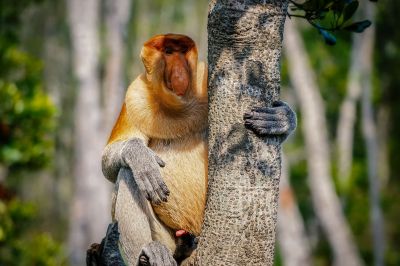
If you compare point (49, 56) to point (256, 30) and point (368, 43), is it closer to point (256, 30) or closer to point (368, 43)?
point (368, 43)

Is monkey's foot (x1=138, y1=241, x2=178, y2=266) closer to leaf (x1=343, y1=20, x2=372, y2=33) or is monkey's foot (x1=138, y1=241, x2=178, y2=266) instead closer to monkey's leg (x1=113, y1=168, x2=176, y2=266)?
monkey's leg (x1=113, y1=168, x2=176, y2=266)

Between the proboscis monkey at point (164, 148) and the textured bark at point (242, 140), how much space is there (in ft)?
2.87

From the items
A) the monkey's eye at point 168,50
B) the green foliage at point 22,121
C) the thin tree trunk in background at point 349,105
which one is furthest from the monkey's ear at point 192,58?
the thin tree trunk in background at point 349,105

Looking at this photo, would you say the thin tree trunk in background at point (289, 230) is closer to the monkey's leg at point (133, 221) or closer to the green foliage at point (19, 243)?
the green foliage at point (19, 243)

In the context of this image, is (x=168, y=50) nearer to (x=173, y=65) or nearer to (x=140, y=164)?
(x=173, y=65)

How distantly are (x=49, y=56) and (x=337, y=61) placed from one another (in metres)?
12.6

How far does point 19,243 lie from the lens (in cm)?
903

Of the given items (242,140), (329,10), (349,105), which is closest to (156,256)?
(242,140)

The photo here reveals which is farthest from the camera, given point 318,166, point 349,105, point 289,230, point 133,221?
point 349,105

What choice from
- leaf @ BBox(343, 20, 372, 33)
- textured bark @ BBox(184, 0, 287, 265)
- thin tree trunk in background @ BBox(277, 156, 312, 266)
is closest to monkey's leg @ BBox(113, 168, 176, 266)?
textured bark @ BBox(184, 0, 287, 265)

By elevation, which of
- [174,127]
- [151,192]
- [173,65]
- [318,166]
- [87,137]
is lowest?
[318,166]

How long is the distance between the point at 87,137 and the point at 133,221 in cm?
1103

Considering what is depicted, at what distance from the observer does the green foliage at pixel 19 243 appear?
878 centimetres

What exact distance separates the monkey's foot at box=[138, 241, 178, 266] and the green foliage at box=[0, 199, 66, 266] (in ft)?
15.6
